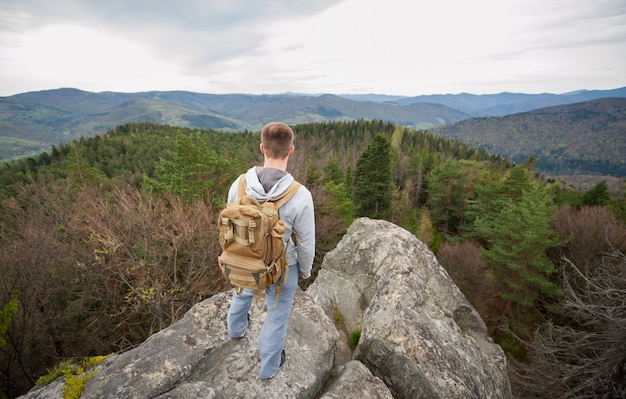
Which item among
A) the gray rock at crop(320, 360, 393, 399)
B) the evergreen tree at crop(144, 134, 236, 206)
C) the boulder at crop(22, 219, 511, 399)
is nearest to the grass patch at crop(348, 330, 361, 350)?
the boulder at crop(22, 219, 511, 399)

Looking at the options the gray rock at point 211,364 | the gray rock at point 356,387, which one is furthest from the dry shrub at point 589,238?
the gray rock at point 211,364

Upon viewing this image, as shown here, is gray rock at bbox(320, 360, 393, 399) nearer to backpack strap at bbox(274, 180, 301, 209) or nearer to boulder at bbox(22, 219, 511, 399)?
boulder at bbox(22, 219, 511, 399)

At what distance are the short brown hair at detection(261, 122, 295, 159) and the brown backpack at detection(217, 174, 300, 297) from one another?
420 millimetres

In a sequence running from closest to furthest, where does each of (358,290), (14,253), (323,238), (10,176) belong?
(358,290), (14,253), (323,238), (10,176)

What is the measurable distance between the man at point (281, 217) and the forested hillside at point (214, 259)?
20.1 ft

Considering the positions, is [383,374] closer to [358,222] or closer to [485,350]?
[485,350]

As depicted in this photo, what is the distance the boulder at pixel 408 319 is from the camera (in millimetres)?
5266

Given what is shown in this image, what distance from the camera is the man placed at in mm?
3234

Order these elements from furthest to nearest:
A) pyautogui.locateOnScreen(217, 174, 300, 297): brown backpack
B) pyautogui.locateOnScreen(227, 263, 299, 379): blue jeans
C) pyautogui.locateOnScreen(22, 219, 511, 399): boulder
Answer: pyautogui.locateOnScreen(22, 219, 511, 399): boulder < pyautogui.locateOnScreen(227, 263, 299, 379): blue jeans < pyautogui.locateOnScreen(217, 174, 300, 297): brown backpack

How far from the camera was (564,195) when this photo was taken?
33812 mm

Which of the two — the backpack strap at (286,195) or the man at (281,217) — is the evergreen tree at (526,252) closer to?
the man at (281,217)

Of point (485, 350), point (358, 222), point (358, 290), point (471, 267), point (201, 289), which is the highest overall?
point (358, 222)

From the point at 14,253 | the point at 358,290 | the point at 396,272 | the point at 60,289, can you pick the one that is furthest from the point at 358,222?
the point at 14,253

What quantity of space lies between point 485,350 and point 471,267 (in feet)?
46.2
